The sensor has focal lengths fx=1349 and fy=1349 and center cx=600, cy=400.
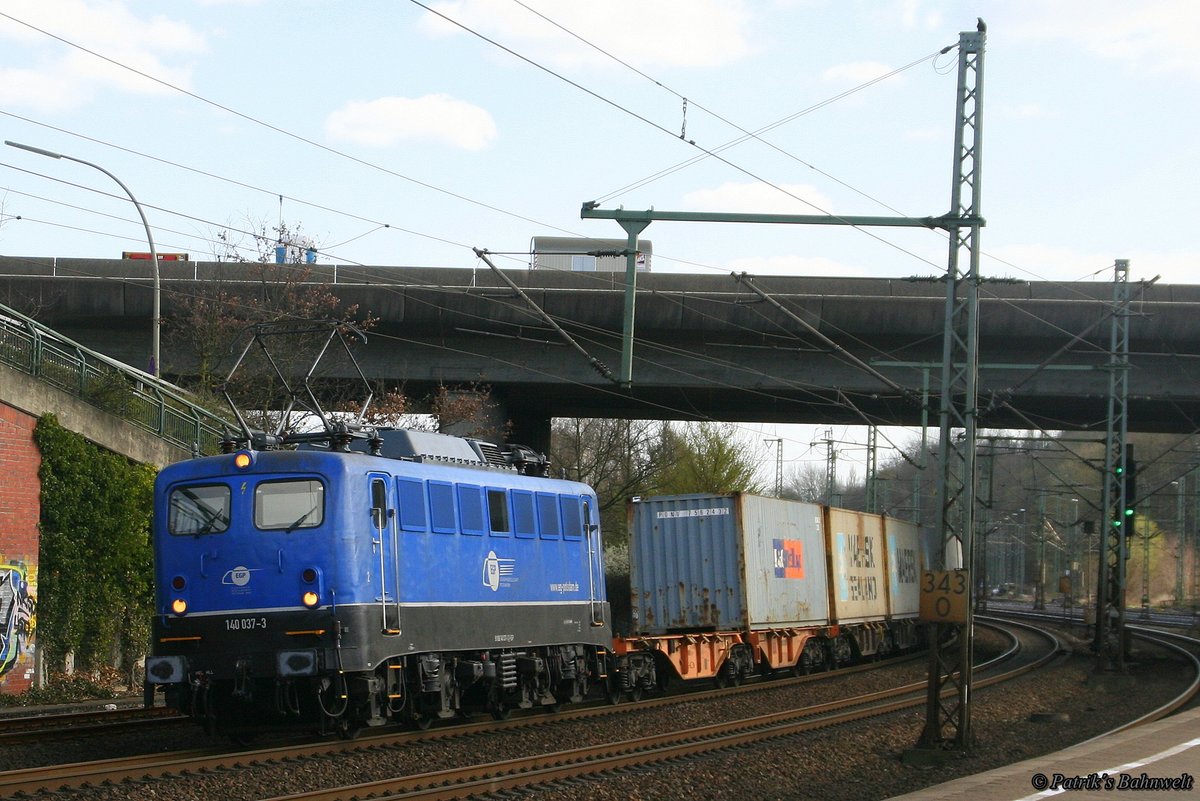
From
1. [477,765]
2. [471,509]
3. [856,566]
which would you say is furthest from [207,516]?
[856,566]

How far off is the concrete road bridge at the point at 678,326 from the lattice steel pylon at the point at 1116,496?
1691mm

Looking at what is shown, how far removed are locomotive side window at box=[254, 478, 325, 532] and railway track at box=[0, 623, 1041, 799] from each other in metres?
2.33

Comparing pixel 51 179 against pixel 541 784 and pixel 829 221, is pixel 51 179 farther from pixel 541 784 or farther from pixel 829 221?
pixel 541 784

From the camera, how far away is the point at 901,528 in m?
36.3

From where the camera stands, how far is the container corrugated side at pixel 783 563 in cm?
2456

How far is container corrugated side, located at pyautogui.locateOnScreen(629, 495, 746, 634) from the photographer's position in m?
24.4

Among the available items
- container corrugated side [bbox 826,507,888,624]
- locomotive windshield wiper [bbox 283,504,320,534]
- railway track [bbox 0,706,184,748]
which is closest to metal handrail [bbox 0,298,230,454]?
railway track [bbox 0,706,184,748]

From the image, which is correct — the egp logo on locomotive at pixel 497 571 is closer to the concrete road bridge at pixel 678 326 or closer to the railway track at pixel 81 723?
the railway track at pixel 81 723

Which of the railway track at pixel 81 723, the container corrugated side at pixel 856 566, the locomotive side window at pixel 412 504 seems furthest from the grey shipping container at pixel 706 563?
the locomotive side window at pixel 412 504

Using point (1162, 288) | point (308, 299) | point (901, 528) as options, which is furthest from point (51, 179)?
point (1162, 288)

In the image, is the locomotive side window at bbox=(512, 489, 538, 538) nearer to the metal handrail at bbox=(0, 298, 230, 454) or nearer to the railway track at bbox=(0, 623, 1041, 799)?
the railway track at bbox=(0, 623, 1041, 799)

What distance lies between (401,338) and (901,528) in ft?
46.7

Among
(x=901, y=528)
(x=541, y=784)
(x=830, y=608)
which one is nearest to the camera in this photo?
(x=541, y=784)

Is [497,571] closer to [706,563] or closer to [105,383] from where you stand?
[706,563]
